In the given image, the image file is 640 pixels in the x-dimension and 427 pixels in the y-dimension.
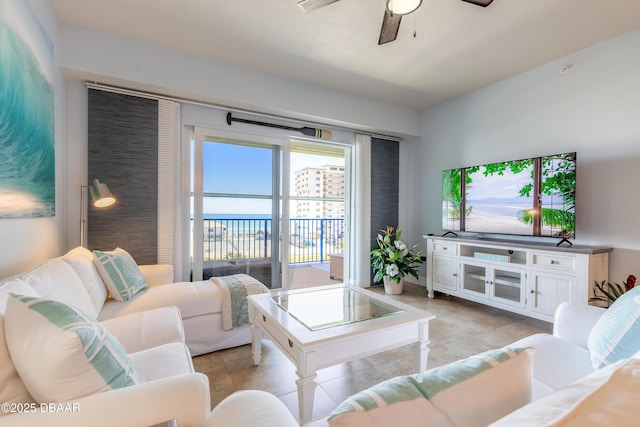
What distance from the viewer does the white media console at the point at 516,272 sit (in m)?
2.37

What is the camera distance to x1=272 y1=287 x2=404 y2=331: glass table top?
64.7 inches

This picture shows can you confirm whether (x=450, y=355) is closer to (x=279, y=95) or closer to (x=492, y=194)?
(x=492, y=194)

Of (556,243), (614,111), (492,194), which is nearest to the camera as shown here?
(614,111)

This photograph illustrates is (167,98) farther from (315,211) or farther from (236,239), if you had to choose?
(315,211)

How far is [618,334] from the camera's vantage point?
1058mm

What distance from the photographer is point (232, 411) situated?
2.46 feet

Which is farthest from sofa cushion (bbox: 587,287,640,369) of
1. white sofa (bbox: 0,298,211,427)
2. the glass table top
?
white sofa (bbox: 0,298,211,427)

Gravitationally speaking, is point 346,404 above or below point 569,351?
above

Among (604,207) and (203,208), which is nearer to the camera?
(604,207)

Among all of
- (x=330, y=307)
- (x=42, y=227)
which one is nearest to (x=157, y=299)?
(x=42, y=227)

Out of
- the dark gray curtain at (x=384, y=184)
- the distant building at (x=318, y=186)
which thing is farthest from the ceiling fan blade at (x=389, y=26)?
the distant building at (x=318, y=186)

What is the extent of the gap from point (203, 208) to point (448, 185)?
2913mm

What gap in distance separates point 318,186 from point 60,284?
14.2ft

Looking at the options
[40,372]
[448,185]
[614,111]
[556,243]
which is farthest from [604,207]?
[40,372]
